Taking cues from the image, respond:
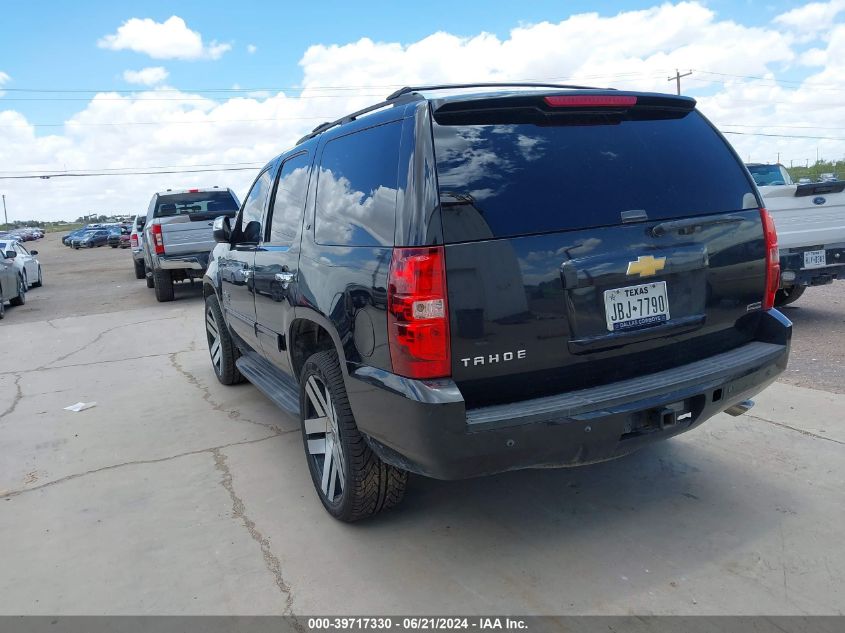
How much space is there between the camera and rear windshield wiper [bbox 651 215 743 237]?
2982 millimetres

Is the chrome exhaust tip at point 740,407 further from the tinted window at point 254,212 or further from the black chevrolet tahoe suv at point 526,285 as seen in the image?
the tinted window at point 254,212

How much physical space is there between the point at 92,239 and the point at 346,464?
53803mm

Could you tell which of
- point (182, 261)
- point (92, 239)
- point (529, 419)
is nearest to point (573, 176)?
point (529, 419)

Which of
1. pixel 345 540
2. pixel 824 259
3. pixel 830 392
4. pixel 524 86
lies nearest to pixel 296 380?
pixel 345 540

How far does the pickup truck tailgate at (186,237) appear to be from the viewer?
12.6 m

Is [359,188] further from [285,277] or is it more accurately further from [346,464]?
[346,464]

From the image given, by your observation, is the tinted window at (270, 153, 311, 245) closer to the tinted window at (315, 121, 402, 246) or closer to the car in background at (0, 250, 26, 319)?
the tinted window at (315, 121, 402, 246)

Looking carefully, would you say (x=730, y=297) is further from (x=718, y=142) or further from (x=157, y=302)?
(x=157, y=302)

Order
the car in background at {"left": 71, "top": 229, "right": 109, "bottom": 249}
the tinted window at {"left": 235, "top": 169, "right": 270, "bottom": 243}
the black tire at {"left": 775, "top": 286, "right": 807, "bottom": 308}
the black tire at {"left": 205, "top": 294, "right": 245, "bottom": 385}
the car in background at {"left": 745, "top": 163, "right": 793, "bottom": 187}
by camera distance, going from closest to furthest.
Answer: the tinted window at {"left": 235, "top": 169, "right": 270, "bottom": 243} < the black tire at {"left": 205, "top": 294, "right": 245, "bottom": 385} < the black tire at {"left": 775, "top": 286, "right": 807, "bottom": 308} < the car in background at {"left": 745, "top": 163, "right": 793, "bottom": 187} < the car in background at {"left": 71, "top": 229, "right": 109, "bottom": 249}

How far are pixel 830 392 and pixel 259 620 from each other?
14.8 feet

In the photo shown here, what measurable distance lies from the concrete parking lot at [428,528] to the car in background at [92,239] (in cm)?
5024

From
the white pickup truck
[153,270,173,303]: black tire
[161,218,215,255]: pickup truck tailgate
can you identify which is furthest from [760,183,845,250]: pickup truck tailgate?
[153,270,173,303]: black tire

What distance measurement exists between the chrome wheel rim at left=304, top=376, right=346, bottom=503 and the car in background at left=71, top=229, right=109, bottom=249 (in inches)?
2077

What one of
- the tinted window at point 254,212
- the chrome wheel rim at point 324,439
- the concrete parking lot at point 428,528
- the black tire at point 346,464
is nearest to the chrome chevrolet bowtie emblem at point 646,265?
the concrete parking lot at point 428,528
